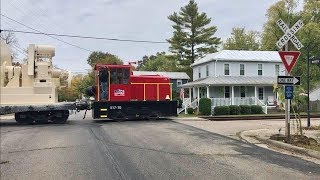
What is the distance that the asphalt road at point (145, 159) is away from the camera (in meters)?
8.71

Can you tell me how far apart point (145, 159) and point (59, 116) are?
45.9 feet

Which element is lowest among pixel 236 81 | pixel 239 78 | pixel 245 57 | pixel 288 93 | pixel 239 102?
pixel 239 102

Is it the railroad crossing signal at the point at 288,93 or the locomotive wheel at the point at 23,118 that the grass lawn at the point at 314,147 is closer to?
the railroad crossing signal at the point at 288,93

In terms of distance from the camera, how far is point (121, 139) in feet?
49.2

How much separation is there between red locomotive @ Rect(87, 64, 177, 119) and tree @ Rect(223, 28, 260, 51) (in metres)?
49.0

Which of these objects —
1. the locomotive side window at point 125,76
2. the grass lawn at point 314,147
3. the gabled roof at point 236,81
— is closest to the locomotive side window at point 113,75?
the locomotive side window at point 125,76

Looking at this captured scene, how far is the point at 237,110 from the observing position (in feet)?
116

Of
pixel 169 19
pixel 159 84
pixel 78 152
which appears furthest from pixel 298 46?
pixel 169 19

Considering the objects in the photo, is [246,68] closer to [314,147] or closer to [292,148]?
[314,147]

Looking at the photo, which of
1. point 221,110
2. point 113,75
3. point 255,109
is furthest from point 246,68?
point 113,75

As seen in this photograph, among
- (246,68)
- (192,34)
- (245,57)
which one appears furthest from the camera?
(192,34)

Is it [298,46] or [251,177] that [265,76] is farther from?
[251,177]

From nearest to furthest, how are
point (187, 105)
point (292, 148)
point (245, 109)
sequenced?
point (292, 148) → point (245, 109) → point (187, 105)

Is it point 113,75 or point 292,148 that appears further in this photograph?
point 113,75
